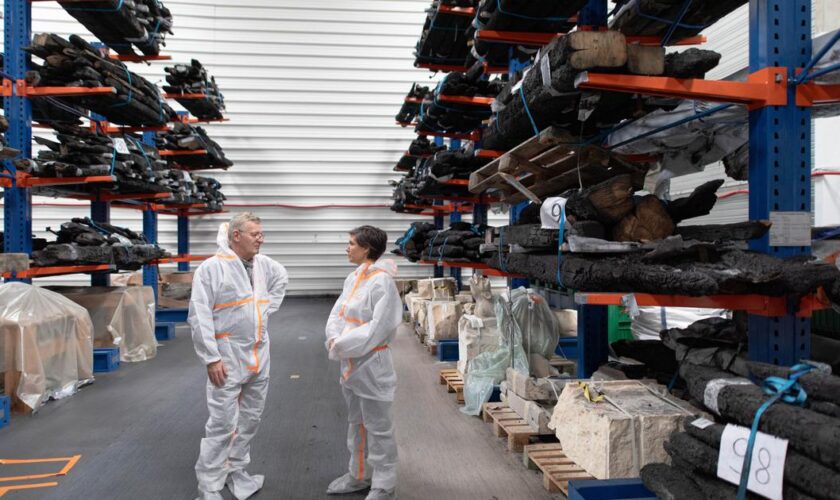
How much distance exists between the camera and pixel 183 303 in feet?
34.1

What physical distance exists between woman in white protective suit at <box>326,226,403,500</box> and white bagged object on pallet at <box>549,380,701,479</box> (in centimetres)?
111

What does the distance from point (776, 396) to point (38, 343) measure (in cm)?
572

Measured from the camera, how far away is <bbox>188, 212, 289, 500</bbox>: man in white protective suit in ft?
10.1

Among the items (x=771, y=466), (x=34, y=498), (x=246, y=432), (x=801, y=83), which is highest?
(x=801, y=83)

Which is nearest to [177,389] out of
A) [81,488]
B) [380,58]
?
[81,488]

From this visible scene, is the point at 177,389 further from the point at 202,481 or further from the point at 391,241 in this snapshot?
the point at 391,241

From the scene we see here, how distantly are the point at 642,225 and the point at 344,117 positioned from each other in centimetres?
1062

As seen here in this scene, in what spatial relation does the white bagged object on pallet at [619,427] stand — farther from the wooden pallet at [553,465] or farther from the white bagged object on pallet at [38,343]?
the white bagged object on pallet at [38,343]

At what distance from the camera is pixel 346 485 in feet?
10.7

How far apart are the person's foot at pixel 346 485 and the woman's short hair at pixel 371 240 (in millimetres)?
1453

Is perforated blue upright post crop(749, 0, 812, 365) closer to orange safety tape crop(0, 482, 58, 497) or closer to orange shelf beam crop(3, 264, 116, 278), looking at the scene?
orange safety tape crop(0, 482, 58, 497)

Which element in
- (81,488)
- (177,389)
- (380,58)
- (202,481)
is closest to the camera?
(202,481)

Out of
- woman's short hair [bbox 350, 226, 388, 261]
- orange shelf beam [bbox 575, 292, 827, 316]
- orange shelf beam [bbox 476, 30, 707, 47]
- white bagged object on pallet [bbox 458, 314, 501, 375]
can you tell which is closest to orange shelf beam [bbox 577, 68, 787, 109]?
orange shelf beam [bbox 575, 292, 827, 316]

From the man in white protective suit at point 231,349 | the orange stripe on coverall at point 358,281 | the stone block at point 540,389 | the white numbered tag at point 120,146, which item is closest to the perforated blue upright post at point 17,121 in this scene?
the white numbered tag at point 120,146
